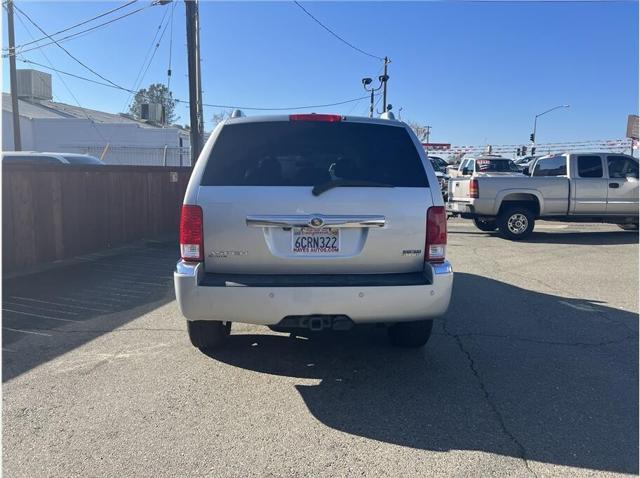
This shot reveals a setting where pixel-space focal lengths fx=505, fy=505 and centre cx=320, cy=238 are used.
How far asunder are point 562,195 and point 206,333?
35.5 feet

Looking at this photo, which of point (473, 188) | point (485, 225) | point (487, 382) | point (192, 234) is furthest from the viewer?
point (485, 225)

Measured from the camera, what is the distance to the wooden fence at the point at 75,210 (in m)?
7.89

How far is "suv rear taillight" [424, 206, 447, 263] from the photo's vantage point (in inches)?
150

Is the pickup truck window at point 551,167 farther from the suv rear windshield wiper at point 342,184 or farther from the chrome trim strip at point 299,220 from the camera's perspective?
the chrome trim strip at point 299,220

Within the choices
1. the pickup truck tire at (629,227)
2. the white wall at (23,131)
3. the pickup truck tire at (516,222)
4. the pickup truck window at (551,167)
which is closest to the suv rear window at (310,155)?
the pickup truck tire at (516,222)

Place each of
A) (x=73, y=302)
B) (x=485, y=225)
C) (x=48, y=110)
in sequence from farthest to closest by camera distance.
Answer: (x=48, y=110) < (x=485, y=225) < (x=73, y=302)

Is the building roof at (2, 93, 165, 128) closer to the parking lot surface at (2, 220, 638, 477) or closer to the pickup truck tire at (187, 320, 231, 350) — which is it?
the parking lot surface at (2, 220, 638, 477)

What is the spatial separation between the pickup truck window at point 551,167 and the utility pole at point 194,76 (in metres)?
9.07

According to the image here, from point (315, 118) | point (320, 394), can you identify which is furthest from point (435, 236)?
point (320, 394)

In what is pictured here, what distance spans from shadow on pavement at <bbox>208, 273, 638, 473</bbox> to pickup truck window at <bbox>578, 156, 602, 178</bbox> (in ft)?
25.5

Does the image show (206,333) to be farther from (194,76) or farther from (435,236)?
(194,76)

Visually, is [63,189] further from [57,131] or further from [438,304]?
[57,131]

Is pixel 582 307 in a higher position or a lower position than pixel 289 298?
lower

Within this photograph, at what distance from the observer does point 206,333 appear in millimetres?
4434
